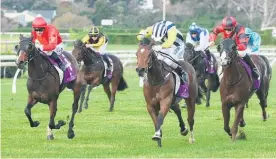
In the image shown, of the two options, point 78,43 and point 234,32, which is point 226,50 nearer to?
point 234,32

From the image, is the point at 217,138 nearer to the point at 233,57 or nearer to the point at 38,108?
the point at 233,57

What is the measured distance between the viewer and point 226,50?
12.2 meters

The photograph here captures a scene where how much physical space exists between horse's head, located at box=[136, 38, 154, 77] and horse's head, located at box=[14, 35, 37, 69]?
1.90 metres

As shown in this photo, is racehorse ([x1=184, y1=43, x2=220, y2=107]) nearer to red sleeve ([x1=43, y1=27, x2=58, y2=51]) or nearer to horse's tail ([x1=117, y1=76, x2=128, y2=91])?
horse's tail ([x1=117, y1=76, x2=128, y2=91])

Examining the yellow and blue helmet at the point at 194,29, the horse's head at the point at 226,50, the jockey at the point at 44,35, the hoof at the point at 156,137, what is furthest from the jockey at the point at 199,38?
the hoof at the point at 156,137

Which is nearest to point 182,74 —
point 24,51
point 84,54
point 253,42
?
point 24,51

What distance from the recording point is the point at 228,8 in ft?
201

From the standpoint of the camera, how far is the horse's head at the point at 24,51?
12.5 meters

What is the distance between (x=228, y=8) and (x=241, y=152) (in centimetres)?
5063

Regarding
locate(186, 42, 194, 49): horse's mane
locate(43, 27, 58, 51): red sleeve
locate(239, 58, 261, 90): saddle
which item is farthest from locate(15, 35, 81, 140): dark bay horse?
locate(186, 42, 194, 49): horse's mane

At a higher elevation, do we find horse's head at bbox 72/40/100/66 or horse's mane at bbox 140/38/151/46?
horse's mane at bbox 140/38/151/46

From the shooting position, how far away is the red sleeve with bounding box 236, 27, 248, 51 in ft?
42.2

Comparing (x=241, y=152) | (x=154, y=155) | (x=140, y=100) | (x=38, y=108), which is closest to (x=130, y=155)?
(x=154, y=155)

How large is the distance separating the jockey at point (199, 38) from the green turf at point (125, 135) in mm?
1325
